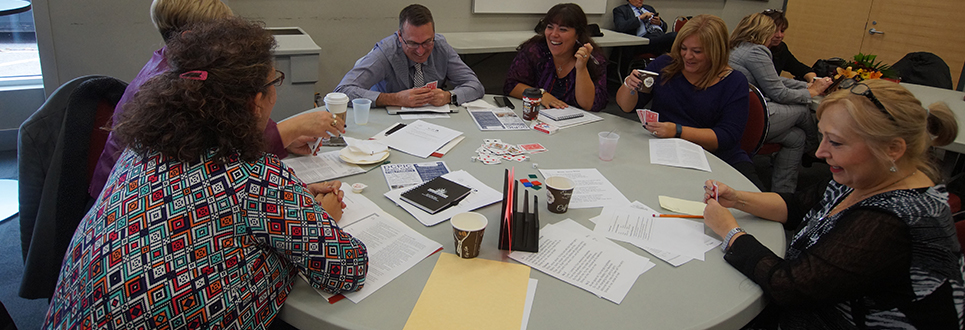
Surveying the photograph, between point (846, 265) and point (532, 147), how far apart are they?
1.14 m

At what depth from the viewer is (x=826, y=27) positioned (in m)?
6.43

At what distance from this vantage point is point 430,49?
274 cm

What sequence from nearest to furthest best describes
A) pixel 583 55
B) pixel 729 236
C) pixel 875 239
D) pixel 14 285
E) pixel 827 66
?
1. pixel 875 239
2. pixel 729 236
3. pixel 14 285
4. pixel 583 55
5. pixel 827 66

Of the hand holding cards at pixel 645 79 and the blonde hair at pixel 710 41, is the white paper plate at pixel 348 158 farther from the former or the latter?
the blonde hair at pixel 710 41

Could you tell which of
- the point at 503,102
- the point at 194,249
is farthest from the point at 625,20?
the point at 194,249

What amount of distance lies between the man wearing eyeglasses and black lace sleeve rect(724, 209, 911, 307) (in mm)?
1691

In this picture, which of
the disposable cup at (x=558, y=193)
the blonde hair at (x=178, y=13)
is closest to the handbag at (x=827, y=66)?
the disposable cup at (x=558, y=193)

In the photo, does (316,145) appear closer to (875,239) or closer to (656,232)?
(656,232)

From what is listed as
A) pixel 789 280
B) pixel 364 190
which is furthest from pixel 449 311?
pixel 789 280

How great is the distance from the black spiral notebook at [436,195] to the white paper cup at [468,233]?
0.73 ft

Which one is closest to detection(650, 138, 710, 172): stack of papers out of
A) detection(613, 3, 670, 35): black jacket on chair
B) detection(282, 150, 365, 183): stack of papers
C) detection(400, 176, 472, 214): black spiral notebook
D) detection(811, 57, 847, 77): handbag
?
detection(400, 176, 472, 214): black spiral notebook

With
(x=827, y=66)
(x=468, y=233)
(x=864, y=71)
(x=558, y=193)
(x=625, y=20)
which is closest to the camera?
(x=468, y=233)

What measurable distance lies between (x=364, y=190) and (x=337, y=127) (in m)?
0.34

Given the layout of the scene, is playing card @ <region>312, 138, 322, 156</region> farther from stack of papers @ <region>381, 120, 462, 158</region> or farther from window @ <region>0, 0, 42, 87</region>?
window @ <region>0, 0, 42, 87</region>
